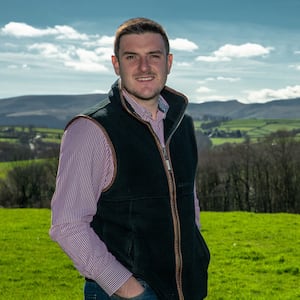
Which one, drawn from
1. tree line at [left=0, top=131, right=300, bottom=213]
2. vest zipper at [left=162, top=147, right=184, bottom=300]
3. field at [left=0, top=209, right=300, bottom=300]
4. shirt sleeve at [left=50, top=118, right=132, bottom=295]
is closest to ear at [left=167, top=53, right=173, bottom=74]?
vest zipper at [left=162, top=147, right=184, bottom=300]

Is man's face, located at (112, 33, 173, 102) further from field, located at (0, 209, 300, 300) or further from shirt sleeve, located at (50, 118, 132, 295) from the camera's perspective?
field, located at (0, 209, 300, 300)

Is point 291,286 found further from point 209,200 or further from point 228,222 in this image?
point 209,200

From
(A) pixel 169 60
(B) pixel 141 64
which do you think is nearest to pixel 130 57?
(B) pixel 141 64

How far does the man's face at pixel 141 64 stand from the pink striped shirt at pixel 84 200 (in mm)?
521

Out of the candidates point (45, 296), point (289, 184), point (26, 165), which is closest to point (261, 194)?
point (289, 184)

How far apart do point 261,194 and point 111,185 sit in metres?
52.7

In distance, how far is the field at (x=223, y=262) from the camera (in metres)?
11.5

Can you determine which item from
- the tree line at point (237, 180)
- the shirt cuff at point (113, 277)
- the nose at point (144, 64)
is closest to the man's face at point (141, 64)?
the nose at point (144, 64)

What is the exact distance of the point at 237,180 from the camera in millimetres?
56656

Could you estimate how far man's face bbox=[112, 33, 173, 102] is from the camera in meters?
3.31

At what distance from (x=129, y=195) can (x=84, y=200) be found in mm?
270

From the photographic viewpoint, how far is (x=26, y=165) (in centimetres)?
6462

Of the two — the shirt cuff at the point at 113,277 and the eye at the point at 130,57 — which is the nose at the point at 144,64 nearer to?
the eye at the point at 130,57

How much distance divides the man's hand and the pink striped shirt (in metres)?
0.04
